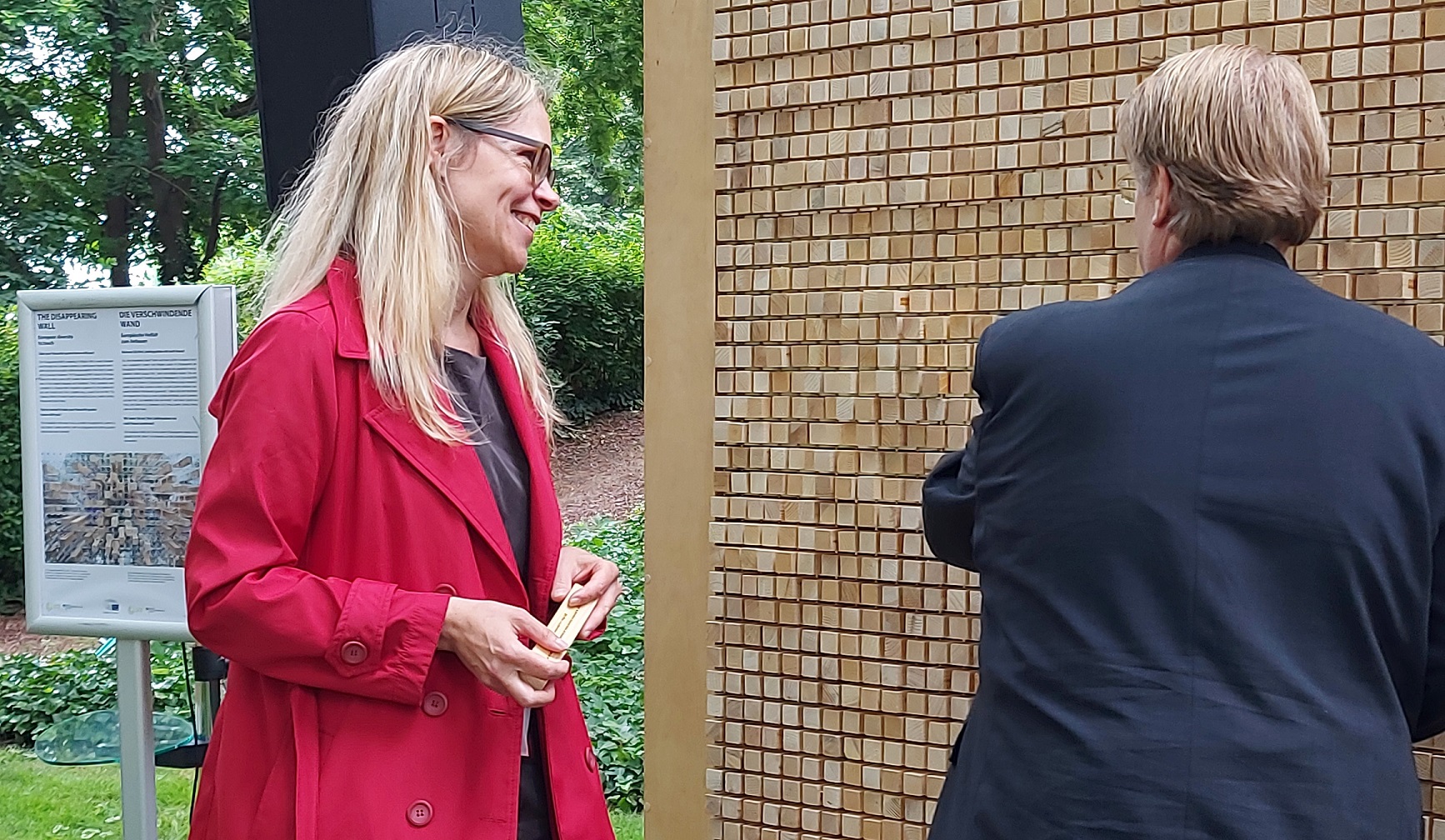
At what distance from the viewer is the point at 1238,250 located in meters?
1.43

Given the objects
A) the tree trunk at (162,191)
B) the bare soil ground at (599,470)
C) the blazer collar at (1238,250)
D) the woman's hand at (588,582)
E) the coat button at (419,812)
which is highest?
the tree trunk at (162,191)

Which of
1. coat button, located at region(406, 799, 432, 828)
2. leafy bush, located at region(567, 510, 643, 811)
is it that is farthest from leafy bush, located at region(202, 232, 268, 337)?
coat button, located at region(406, 799, 432, 828)

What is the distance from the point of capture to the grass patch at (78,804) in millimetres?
6238

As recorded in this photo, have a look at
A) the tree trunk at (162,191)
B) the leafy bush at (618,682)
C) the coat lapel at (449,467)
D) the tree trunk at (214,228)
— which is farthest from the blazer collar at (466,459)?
the tree trunk at (162,191)

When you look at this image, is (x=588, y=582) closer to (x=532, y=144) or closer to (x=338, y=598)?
(x=338, y=598)

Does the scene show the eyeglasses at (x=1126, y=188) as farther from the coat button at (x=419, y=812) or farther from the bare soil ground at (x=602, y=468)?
the bare soil ground at (x=602, y=468)

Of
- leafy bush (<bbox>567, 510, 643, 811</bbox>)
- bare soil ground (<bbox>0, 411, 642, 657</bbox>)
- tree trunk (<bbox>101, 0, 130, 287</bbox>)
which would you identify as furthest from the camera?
bare soil ground (<bbox>0, 411, 642, 657</bbox>)

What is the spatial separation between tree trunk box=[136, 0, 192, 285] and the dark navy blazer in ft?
34.3

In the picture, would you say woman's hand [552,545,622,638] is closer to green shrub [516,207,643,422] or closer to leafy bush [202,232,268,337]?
leafy bush [202,232,268,337]

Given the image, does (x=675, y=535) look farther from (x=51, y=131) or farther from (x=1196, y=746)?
(x=51, y=131)

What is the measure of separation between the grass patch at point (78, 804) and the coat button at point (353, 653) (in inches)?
187

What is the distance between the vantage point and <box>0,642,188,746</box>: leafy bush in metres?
8.10

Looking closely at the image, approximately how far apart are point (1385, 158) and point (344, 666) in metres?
1.44

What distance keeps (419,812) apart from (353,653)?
0.70 feet
